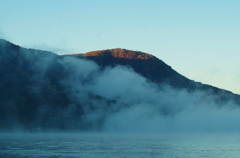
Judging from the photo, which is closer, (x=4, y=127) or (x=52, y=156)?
(x=52, y=156)

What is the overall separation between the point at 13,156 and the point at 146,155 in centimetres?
2715

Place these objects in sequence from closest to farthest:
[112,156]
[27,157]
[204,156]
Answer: [27,157] → [112,156] → [204,156]

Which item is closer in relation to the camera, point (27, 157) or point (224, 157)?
point (27, 157)

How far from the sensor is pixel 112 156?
69500 millimetres

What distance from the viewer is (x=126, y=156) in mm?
70625

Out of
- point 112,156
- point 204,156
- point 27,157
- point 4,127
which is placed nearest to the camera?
point 27,157

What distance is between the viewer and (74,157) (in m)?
66.7

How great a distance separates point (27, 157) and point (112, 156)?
1659 cm

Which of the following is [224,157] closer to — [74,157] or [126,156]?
[126,156]

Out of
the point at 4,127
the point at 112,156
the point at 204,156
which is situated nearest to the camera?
the point at 112,156

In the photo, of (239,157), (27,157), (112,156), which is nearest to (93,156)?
(112,156)

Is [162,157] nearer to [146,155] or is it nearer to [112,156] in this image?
[146,155]

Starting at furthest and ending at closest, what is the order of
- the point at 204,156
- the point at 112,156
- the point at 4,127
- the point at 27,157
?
1. the point at 4,127
2. the point at 204,156
3. the point at 112,156
4. the point at 27,157

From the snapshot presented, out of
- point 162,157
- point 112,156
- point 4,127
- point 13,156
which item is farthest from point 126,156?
point 4,127
